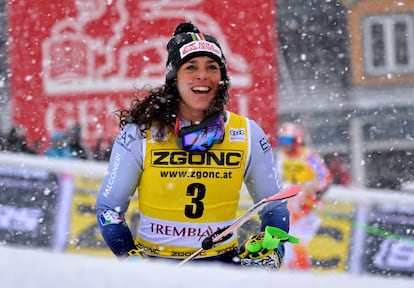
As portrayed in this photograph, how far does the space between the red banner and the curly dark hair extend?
321 inches

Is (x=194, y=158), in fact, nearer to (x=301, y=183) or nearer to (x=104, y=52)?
(x=301, y=183)

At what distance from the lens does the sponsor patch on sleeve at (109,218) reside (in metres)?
2.95

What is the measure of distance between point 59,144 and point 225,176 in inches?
243

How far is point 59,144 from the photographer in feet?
29.3

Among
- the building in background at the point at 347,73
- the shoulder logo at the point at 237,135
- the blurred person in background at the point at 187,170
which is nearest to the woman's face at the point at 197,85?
the blurred person in background at the point at 187,170

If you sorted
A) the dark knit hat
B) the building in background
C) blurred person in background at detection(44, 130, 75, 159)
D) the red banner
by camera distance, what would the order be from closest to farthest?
the dark knit hat, blurred person in background at detection(44, 130, 75, 159), the red banner, the building in background

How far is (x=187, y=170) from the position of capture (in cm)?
299

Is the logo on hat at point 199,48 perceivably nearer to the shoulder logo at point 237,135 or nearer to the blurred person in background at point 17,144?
the shoulder logo at point 237,135

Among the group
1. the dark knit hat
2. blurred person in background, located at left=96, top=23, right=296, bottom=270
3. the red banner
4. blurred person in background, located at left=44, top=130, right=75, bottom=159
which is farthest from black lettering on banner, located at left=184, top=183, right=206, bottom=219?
the red banner

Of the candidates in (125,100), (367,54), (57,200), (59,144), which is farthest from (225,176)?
(367,54)

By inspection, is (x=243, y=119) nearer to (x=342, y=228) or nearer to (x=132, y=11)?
(x=342, y=228)

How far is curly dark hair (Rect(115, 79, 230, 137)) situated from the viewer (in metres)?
3.04

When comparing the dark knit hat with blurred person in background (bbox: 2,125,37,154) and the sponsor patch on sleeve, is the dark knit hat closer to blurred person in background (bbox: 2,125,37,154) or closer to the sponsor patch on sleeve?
the sponsor patch on sleeve

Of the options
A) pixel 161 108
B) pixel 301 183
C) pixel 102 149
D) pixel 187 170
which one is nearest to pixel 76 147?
pixel 102 149
